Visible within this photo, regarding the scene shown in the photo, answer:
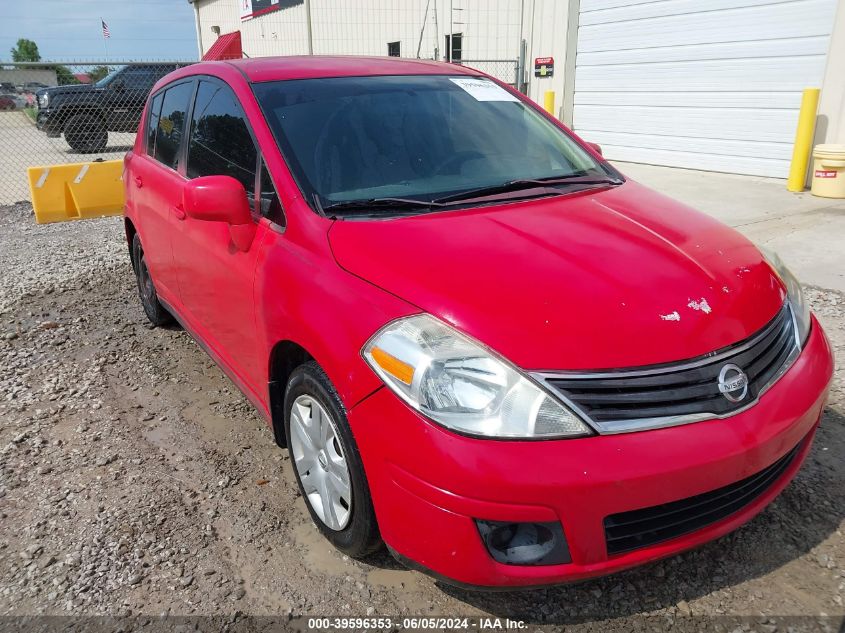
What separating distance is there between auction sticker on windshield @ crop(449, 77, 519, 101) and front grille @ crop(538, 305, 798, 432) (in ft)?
6.22

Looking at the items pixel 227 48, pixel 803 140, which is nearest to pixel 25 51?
pixel 227 48

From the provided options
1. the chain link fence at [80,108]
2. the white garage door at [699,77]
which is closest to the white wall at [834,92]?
the white garage door at [699,77]

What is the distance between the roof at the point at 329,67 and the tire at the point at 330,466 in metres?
1.46

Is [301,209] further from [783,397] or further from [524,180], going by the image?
[783,397]

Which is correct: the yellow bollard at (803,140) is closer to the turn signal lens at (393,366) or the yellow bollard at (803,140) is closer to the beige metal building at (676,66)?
the beige metal building at (676,66)

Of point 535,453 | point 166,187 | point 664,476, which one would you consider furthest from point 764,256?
point 166,187

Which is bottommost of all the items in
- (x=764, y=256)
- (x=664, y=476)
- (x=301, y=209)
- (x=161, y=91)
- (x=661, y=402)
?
(x=664, y=476)

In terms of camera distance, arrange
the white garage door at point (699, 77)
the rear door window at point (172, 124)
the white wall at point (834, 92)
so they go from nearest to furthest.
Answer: the rear door window at point (172, 124)
the white wall at point (834, 92)
the white garage door at point (699, 77)

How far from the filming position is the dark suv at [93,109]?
14102 mm

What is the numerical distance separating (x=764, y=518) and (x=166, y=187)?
3.32 m

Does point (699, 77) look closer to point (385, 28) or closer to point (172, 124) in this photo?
point (172, 124)

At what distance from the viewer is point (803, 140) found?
845 centimetres

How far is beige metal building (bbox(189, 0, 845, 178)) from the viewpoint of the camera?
866 centimetres

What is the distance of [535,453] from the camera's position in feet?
5.67
